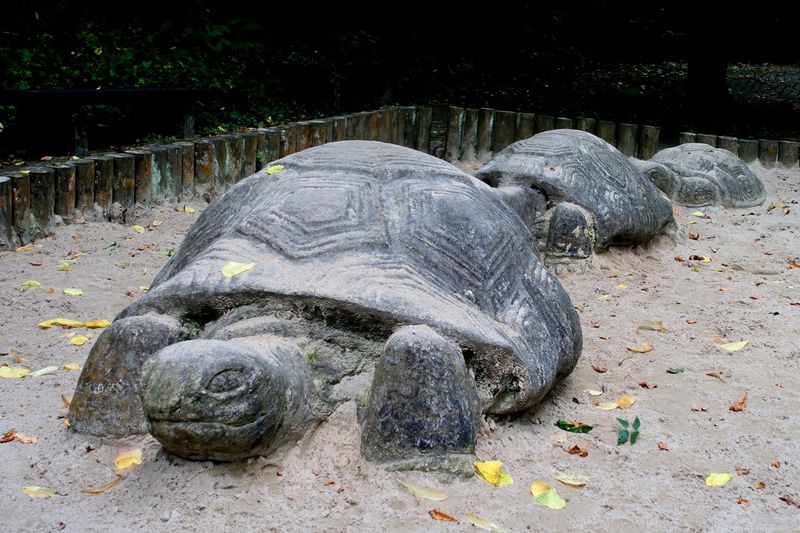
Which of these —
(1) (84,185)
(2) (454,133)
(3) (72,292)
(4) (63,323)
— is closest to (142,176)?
(1) (84,185)

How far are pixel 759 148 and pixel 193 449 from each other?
7.58m

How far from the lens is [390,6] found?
9.80 meters

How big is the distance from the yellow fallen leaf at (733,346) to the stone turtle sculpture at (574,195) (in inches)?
52.3

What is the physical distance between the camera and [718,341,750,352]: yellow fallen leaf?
12.7 feet

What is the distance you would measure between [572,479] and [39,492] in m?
1.44

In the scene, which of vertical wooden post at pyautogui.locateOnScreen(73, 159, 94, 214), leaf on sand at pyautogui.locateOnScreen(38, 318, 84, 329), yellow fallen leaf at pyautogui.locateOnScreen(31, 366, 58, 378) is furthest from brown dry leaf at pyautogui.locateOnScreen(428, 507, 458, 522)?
vertical wooden post at pyautogui.locateOnScreen(73, 159, 94, 214)

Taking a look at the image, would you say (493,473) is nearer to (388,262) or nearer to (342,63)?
(388,262)

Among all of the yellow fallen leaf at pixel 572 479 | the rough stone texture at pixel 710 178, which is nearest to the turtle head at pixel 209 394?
the yellow fallen leaf at pixel 572 479

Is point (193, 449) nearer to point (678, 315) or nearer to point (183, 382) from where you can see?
point (183, 382)

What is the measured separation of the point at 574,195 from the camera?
5.35m

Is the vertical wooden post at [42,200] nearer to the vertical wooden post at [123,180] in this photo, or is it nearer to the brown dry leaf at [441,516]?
the vertical wooden post at [123,180]

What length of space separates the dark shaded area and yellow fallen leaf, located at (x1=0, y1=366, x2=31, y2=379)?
4.40m

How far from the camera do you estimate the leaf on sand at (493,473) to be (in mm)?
2533

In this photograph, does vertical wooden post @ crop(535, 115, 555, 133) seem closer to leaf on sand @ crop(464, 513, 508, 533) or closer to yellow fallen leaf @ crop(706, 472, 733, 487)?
yellow fallen leaf @ crop(706, 472, 733, 487)
